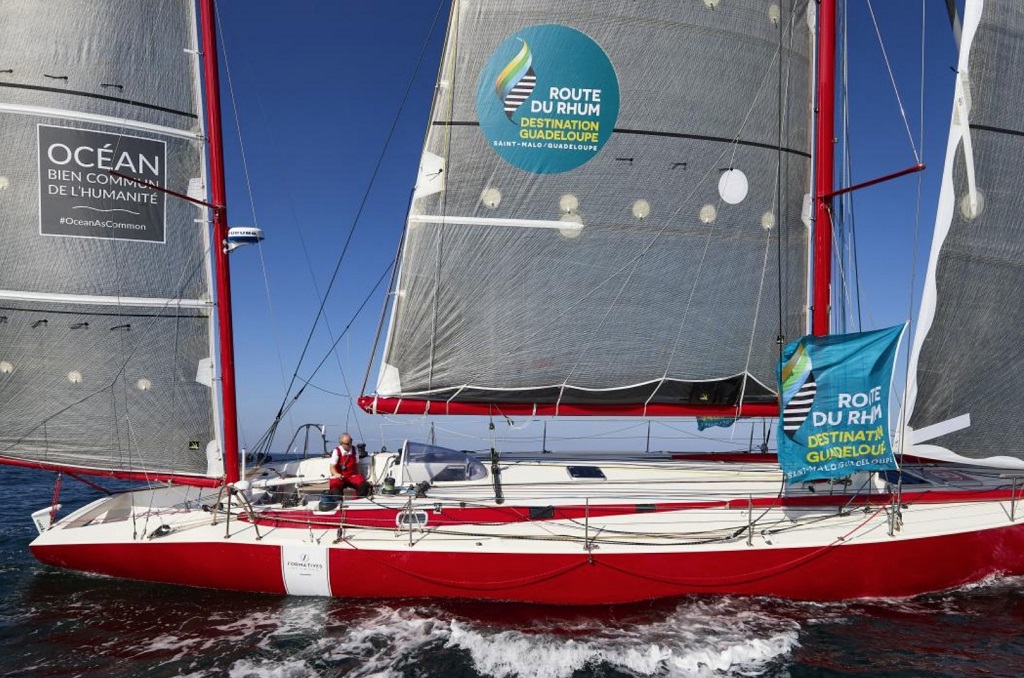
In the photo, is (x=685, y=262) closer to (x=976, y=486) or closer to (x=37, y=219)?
(x=976, y=486)

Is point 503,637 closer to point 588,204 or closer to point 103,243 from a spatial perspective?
point 588,204

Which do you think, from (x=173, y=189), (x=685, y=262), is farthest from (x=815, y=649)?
(x=173, y=189)

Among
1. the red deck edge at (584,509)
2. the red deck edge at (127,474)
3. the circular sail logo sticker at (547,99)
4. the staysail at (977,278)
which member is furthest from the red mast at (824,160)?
the red deck edge at (127,474)

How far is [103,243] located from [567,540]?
7236mm

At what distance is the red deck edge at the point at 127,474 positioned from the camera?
7777 millimetres

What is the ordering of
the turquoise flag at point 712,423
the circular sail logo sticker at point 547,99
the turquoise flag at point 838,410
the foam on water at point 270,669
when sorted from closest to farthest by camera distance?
the foam on water at point 270,669 < the turquoise flag at point 838,410 < the circular sail logo sticker at point 547,99 < the turquoise flag at point 712,423

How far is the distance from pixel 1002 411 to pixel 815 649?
4056 millimetres

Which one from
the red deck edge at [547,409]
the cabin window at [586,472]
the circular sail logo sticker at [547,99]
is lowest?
the cabin window at [586,472]

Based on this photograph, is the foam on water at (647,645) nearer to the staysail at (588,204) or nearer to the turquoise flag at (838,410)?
the turquoise flag at (838,410)

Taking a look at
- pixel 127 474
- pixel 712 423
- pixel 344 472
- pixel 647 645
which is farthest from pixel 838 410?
pixel 127 474

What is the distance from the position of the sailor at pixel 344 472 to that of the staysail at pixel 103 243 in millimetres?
1857

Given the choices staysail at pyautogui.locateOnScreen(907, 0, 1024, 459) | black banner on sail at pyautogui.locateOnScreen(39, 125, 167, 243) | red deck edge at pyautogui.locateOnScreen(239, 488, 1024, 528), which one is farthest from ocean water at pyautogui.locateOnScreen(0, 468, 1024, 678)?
black banner on sail at pyautogui.locateOnScreen(39, 125, 167, 243)

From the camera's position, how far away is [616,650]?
5945 millimetres

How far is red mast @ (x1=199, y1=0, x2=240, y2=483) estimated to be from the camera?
793 centimetres
